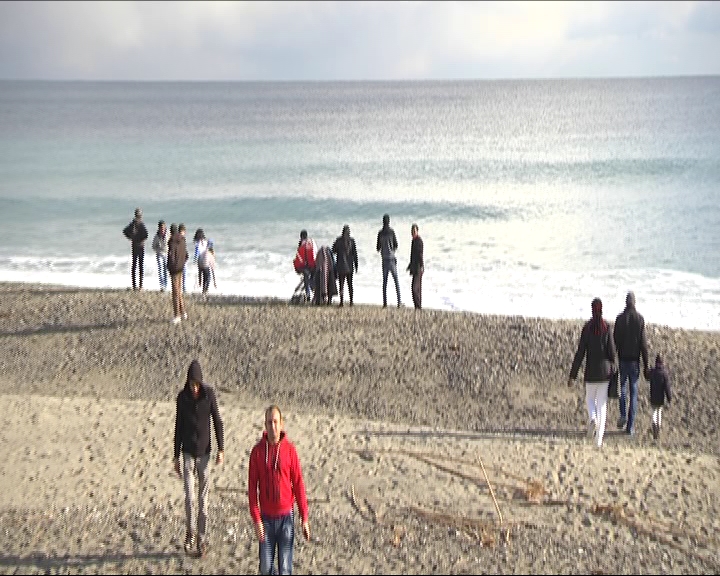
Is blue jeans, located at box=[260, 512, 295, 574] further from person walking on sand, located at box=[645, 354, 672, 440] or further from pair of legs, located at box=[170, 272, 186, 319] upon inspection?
pair of legs, located at box=[170, 272, 186, 319]

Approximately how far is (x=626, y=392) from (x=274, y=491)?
6318mm

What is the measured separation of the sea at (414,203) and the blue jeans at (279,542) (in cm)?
1288

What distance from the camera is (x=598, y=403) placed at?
35.9ft

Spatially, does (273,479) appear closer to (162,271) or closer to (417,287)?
(417,287)

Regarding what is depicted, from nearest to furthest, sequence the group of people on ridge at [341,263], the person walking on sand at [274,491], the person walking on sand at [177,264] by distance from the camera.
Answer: the person walking on sand at [274,491], the person walking on sand at [177,264], the group of people on ridge at [341,263]

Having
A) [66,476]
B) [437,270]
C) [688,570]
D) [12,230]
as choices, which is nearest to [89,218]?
[12,230]

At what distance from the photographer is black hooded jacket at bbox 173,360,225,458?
779cm

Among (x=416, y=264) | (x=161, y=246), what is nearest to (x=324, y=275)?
(x=416, y=264)

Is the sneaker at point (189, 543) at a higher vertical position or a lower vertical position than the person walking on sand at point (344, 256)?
lower

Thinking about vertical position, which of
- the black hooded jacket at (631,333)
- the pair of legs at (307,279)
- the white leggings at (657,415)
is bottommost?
the white leggings at (657,415)

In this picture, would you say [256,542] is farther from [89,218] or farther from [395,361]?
[89,218]

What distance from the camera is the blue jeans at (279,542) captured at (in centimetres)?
696

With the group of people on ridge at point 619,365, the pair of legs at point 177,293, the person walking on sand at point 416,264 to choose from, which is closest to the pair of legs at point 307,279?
the person walking on sand at point 416,264

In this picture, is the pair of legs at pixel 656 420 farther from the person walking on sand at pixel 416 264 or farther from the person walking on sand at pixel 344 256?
the person walking on sand at pixel 344 256
